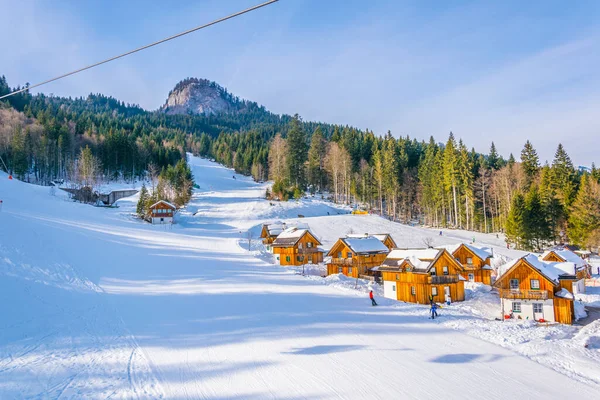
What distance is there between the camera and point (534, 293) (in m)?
26.5

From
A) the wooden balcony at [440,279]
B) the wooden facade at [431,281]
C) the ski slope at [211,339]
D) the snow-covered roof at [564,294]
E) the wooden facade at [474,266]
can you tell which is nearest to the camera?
the ski slope at [211,339]

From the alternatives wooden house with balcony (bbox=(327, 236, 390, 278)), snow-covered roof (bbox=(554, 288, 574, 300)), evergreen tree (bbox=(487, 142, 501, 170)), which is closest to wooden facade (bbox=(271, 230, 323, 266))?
wooden house with balcony (bbox=(327, 236, 390, 278))

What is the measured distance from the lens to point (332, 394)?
9.45m

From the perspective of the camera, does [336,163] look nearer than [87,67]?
No

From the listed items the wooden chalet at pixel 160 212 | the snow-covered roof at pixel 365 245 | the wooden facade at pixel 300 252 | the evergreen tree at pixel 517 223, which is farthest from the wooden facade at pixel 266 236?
the evergreen tree at pixel 517 223

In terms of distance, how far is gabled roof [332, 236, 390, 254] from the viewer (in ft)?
117

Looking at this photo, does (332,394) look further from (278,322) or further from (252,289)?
(252,289)

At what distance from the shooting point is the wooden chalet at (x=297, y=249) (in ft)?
128

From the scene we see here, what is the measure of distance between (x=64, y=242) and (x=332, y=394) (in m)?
27.6

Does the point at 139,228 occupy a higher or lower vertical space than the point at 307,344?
higher

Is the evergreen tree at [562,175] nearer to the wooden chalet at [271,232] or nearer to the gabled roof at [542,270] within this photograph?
A: the gabled roof at [542,270]

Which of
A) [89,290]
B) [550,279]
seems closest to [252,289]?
[89,290]

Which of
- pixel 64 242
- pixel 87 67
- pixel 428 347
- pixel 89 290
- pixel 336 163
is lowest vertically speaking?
pixel 428 347

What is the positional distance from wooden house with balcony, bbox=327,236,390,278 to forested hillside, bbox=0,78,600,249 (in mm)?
24810
